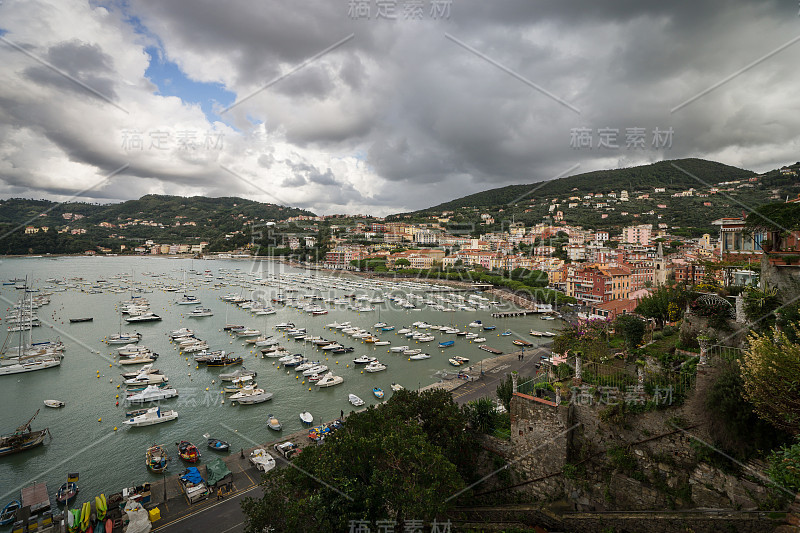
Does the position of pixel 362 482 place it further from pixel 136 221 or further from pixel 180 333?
pixel 136 221

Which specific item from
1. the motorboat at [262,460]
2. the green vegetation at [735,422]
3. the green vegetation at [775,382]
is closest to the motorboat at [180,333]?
the motorboat at [262,460]

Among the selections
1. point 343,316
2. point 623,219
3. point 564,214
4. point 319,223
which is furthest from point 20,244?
point 623,219

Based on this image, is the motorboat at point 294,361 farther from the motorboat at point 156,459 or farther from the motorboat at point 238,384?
the motorboat at point 156,459

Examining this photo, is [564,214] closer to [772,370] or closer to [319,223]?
[319,223]

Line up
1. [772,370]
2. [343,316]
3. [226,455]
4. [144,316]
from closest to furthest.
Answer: [772,370] < [226,455] < [144,316] < [343,316]

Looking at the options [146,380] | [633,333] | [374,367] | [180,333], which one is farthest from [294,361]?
[633,333]

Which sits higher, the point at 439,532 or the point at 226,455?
the point at 439,532
